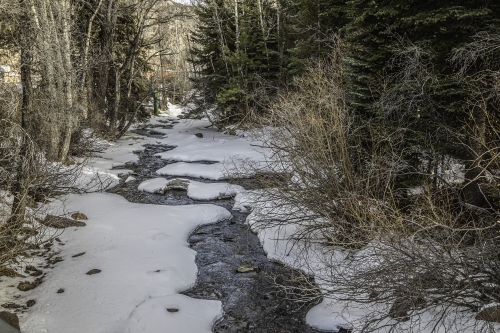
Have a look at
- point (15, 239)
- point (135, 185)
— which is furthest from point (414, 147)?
point (135, 185)

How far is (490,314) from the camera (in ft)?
13.3

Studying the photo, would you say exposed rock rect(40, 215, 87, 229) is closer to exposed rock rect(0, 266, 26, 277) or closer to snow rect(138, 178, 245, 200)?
exposed rock rect(0, 266, 26, 277)

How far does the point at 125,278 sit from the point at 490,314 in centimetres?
516

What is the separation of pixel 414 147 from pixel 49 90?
31.6 ft

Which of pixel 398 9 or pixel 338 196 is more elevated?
pixel 398 9

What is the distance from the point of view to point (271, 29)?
2031cm

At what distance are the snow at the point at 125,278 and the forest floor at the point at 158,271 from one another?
0.02m

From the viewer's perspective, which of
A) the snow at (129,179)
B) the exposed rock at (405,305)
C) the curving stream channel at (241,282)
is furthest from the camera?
the snow at (129,179)

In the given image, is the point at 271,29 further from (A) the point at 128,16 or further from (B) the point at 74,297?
(B) the point at 74,297

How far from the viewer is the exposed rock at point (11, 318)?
4.69 m

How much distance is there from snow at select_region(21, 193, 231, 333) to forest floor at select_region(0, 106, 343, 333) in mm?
15

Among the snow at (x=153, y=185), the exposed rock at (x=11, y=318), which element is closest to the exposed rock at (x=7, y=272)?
the exposed rock at (x=11, y=318)

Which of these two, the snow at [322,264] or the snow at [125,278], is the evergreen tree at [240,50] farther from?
the snow at [125,278]

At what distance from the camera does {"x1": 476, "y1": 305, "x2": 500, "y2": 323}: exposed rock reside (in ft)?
13.2
